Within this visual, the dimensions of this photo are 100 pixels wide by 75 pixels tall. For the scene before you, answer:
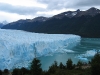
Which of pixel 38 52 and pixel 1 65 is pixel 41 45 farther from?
pixel 1 65

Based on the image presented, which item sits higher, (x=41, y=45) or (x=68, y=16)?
(x=68, y=16)

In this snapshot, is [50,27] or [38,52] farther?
[50,27]

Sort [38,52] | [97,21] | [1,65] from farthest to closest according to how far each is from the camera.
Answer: [97,21]
[38,52]
[1,65]

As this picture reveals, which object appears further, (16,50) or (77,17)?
(77,17)

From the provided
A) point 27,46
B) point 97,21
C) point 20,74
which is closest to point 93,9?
point 97,21

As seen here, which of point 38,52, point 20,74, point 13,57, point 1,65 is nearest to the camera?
point 20,74

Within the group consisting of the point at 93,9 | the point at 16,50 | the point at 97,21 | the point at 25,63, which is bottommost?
the point at 25,63

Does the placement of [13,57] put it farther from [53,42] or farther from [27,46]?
[53,42]

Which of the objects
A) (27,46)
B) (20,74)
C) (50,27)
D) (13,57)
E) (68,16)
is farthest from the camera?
(68,16)

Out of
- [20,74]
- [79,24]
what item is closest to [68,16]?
[79,24]
